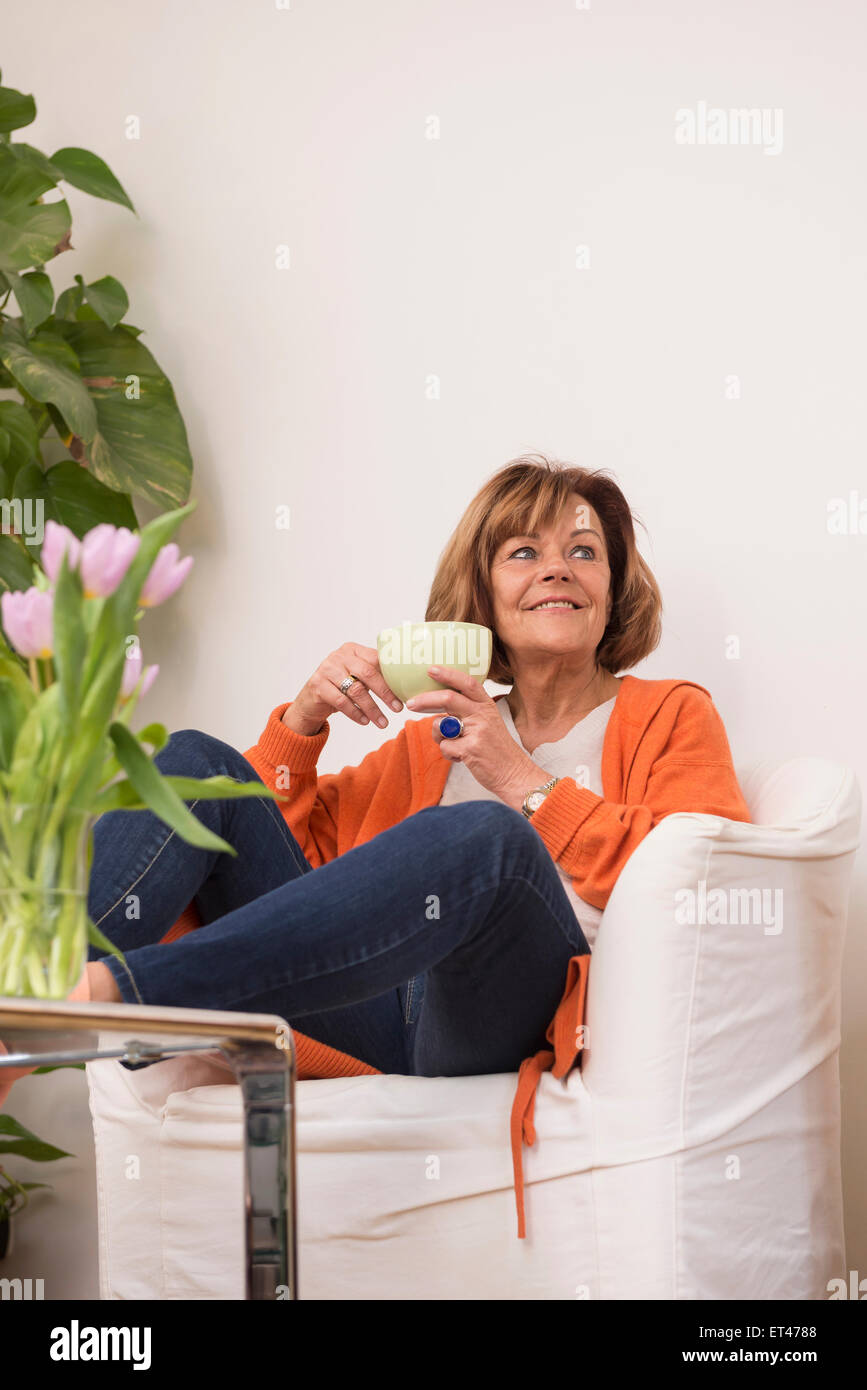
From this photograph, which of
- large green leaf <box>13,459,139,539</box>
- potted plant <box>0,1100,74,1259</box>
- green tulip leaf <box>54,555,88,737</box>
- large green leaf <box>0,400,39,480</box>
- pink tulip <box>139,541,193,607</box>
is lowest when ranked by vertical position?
potted plant <box>0,1100,74,1259</box>

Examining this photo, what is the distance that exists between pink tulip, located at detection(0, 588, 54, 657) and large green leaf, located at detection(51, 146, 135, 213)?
160 cm

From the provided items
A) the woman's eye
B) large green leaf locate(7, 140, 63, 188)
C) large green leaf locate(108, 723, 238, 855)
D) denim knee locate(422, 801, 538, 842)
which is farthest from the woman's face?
large green leaf locate(108, 723, 238, 855)

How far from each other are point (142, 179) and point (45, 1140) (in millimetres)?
A: 1616

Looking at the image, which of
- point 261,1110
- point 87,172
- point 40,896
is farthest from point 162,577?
point 87,172

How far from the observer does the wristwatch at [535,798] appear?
1448 millimetres

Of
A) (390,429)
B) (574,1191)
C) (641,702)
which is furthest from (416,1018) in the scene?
(390,429)

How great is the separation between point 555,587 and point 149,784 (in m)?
1.06

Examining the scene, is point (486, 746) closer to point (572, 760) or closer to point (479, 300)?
point (572, 760)

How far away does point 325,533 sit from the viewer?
7.13 ft

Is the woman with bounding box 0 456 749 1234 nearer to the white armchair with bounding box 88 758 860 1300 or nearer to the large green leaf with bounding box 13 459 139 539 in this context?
the white armchair with bounding box 88 758 860 1300

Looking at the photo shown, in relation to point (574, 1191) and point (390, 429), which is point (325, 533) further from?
point (574, 1191)

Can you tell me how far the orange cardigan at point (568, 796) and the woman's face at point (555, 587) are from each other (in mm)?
95

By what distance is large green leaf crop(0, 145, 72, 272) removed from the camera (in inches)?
76.7

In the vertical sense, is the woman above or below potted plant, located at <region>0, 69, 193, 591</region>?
below
